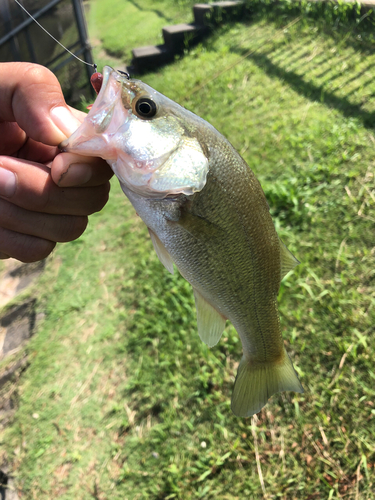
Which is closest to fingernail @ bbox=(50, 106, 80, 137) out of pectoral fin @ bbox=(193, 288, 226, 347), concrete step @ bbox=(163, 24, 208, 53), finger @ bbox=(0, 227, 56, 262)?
finger @ bbox=(0, 227, 56, 262)

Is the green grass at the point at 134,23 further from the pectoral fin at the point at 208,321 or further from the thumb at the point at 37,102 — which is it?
the pectoral fin at the point at 208,321

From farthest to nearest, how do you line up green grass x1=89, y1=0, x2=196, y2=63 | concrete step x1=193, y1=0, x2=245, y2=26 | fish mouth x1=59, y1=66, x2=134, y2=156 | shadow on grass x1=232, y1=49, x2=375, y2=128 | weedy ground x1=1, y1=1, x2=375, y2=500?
green grass x1=89, y1=0, x2=196, y2=63
concrete step x1=193, y1=0, x2=245, y2=26
shadow on grass x1=232, y1=49, x2=375, y2=128
weedy ground x1=1, y1=1, x2=375, y2=500
fish mouth x1=59, y1=66, x2=134, y2=156

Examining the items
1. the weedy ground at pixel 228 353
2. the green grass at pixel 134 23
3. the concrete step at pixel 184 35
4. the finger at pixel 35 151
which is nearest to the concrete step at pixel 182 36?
the concrete step at pixel 184 35

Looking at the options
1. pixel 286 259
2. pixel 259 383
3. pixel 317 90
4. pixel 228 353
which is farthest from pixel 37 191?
pixel 317 90

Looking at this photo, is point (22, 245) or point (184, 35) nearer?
point (22, 245)

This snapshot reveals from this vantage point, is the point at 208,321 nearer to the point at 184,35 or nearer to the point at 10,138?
the point at 10,138

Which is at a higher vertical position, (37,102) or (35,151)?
(37,102)

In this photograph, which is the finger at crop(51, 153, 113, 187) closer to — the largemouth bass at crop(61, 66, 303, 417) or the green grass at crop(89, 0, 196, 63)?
the largemouth bass at crop(61, 66, 303, 417)

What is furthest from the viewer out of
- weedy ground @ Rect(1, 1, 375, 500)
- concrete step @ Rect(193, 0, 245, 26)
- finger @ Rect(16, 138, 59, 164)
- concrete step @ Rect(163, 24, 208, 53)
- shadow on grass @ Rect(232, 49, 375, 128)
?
concrete step @ Rect(163, 24, 208, 53)
